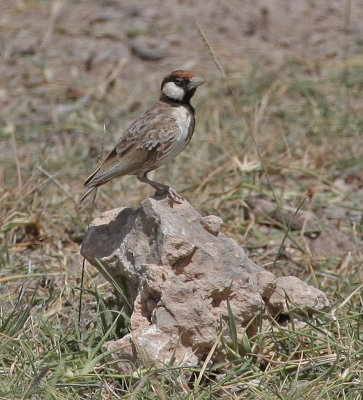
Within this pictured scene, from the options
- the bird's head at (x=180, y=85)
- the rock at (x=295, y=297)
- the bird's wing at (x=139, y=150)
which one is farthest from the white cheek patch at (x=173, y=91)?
the rock at (x=295, y=297)

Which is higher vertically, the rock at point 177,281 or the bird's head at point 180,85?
the bird's head at point 180,85

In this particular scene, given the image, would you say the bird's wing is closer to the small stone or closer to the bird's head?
the bird's head

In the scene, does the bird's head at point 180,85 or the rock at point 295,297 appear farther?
the bird's head at point 180,85

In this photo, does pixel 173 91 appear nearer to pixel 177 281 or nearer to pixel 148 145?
pixel 148 145

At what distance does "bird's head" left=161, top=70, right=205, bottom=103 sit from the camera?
5.44 meters

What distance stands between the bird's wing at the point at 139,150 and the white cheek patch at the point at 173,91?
0.27 meters

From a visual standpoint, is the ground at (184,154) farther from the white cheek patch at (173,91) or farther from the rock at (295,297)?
the white cheek patch at (173,91)

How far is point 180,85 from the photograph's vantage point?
5.47 meters

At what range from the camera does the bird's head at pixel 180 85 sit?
5.44 metres

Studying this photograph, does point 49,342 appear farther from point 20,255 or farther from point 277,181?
point 277,181

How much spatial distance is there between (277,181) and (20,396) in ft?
12.4

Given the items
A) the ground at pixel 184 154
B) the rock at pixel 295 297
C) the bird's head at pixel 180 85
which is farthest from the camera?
the bird's head at pixel 180 85

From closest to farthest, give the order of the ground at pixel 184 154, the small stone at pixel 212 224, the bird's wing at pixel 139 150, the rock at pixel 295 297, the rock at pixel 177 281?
the rock at pixel 177 281
the ground at pixel 184 154
the rock at pixel 295 297
the small stone at pixel 212 224
the bird's wing at pixel 139 150

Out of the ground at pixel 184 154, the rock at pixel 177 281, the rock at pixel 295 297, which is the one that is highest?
the rock at pixel 177 281
